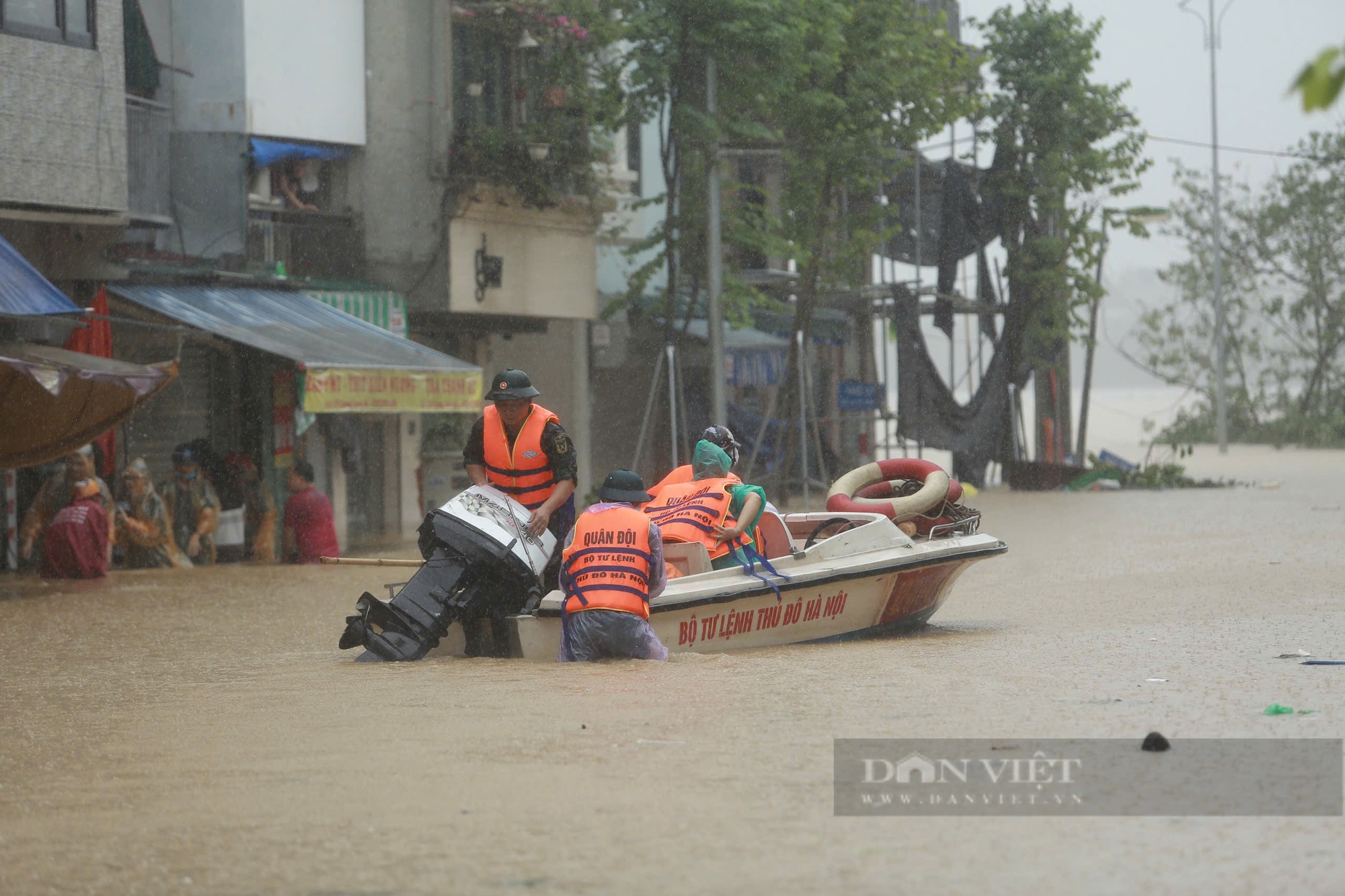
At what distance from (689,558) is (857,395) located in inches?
658

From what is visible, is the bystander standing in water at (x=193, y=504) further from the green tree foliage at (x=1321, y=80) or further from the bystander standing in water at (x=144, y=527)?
the green tree foliage at (x=1321, y=80)

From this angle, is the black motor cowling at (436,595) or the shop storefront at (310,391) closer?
the black motor cowling at (436,595)

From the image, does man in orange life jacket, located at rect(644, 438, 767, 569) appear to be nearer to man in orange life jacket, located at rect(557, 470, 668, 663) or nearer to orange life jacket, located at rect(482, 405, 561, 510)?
orange life jacket, located at rect(482, 405, 561, 510)

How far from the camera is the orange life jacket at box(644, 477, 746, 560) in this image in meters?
10.1

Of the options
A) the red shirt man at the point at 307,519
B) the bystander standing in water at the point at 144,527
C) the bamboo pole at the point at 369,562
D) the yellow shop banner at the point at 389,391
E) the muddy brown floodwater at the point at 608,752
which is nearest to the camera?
the muddy brown floodwater at the point at 608,752

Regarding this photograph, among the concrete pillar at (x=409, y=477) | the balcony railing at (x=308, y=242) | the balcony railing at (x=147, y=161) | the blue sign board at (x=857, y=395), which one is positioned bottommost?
the concrete pillar at (x=409, y=477)

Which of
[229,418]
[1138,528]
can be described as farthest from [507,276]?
[1138,528]

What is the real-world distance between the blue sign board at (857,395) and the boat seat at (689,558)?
16.4 meters

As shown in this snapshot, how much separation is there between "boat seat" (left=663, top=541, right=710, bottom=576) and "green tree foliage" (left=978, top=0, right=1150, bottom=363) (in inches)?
837

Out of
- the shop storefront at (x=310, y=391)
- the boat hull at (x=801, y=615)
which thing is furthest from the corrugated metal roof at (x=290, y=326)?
the boat hull at (x=801, y=615)

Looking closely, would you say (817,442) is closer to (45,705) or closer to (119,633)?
(119,633)

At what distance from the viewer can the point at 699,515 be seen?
1012 centimetres

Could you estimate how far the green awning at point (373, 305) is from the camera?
19781 mm

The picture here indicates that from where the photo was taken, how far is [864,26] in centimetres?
2453
